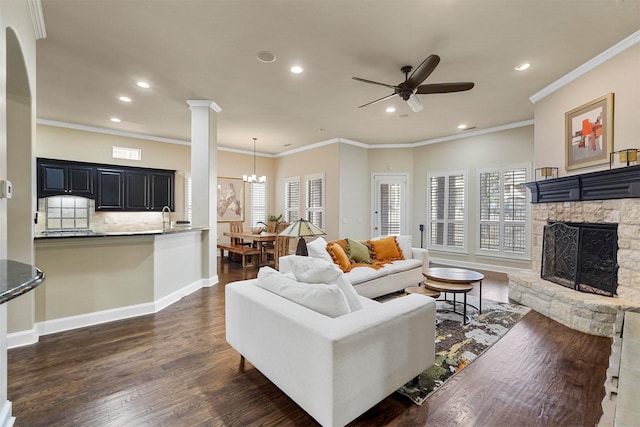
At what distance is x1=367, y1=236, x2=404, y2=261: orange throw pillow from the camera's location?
4.70m

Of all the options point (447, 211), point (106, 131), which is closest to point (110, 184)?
point (106, 131)

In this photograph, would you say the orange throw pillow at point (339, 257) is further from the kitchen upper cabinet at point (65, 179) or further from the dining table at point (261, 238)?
the kitchen upper cabinet at point (65, 179)

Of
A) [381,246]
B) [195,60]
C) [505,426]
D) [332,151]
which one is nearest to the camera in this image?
[505,426]

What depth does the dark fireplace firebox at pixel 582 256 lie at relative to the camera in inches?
127

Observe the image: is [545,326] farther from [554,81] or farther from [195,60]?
[195,60]

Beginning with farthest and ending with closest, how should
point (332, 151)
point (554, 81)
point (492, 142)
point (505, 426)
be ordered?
point (332, 151) → point (492, 142) → point (554, 81) → point (505, 426)

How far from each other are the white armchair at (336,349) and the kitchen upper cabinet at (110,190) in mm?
5579

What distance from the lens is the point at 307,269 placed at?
2211mm

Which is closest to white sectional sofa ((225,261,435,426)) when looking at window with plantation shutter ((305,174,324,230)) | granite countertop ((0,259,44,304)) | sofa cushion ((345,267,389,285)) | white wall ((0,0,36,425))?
granite countertop ((0,259,44,304))

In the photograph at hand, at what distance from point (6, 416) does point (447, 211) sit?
23.8 feet

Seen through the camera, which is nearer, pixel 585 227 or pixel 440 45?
pixel 440 45

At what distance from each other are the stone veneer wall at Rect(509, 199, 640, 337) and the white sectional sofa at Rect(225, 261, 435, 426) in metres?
2.19

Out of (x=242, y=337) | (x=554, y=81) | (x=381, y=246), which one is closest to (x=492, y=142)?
(x=554, y=81)

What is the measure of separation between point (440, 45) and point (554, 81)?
215 centimetres
